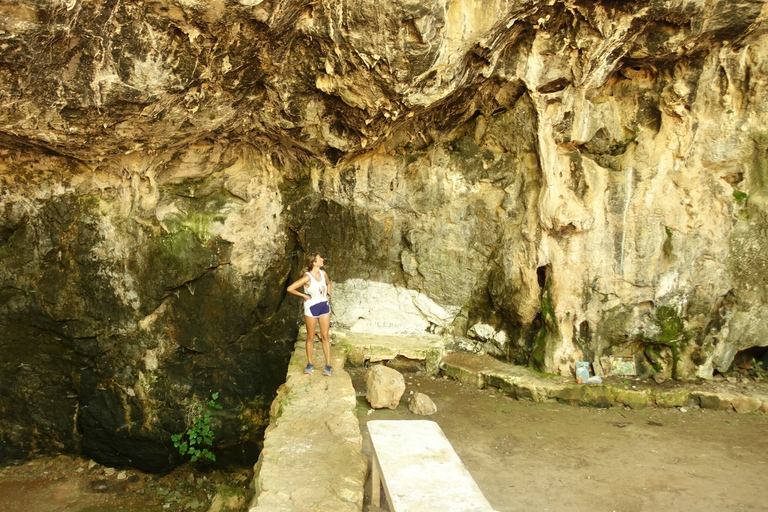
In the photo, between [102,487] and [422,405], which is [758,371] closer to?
[422,405]

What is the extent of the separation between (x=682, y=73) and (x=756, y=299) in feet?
8.87

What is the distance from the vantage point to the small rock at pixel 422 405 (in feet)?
19.0

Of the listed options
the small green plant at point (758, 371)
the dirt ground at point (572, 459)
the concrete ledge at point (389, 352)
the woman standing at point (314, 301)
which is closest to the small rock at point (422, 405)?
the dirt ground at point (572, 459)

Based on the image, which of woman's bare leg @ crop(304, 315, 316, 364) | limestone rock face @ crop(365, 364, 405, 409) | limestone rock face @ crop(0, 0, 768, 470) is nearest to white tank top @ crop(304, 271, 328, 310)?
woman's bare leg @ crop(304, 315, 316, 364)

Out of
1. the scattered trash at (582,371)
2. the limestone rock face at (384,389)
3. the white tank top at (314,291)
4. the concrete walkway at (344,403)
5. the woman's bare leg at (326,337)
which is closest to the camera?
the concrete walkway at (344,403)

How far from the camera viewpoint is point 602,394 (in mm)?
6266

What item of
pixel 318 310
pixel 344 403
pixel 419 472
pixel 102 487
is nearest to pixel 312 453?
pixel 344 403

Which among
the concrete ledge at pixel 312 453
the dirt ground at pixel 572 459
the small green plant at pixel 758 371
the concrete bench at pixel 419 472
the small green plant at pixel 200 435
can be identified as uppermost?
the small green plant at pixel 758 371

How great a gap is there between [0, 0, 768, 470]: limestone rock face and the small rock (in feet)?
5.64

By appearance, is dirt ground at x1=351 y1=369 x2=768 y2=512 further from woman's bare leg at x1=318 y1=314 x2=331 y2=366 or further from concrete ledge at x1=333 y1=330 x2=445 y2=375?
woman's bare leg at x1=318 y1=314 x2=331 y2=366

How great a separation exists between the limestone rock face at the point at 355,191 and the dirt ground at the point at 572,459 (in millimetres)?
754

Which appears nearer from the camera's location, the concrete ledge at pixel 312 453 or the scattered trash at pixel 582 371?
the concrete ledge at pixel 312 453

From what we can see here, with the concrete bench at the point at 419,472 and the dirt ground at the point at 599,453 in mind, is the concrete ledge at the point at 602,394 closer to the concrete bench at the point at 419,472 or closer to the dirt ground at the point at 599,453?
the dirt ground at the point at 599,453

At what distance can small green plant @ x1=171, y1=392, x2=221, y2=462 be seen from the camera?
7734 millimetres
